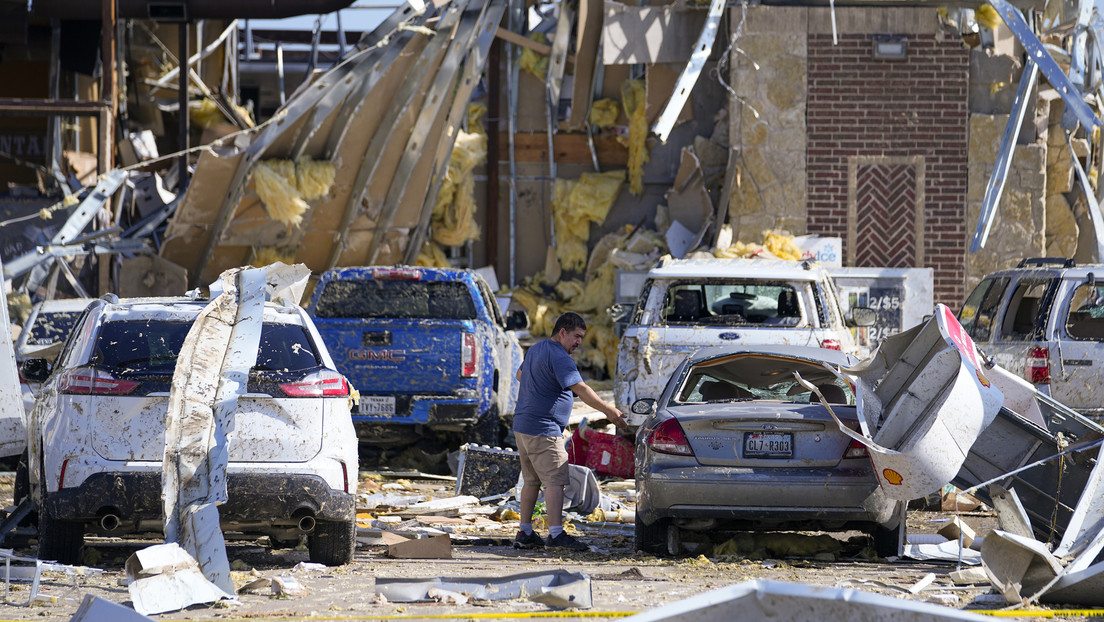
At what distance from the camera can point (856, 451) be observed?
8125 millimetres

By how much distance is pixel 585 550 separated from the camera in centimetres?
905

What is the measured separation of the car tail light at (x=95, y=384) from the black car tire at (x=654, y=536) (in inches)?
128

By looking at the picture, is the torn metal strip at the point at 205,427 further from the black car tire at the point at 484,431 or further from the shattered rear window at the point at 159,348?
the black car tire at the point at 484,431

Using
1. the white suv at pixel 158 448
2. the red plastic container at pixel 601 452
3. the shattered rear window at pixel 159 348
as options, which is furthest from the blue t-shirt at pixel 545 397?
the red plastic container at pixel 601 452

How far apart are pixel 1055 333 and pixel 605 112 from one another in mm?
9494

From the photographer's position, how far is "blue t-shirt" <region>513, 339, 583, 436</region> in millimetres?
9133

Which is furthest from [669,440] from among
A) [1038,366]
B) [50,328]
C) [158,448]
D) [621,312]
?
[50,328]

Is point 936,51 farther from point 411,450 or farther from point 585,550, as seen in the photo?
point 585,550

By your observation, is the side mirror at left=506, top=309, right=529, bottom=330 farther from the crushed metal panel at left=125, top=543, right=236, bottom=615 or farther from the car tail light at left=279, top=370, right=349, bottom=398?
the crushed metal panel at left=125, top=543, right=236, bottom=615

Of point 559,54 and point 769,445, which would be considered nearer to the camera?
point 769,445

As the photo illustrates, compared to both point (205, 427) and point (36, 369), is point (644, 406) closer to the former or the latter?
point (205, 427)

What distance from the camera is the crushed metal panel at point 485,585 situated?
6.76 metres

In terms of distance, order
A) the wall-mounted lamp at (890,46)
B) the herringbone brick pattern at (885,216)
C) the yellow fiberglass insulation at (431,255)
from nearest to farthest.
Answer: the wall-mounted lamp at (890,46) → the herringbone brick pattern at (885,216) → the yellow fiberglass insulation at (431,255)

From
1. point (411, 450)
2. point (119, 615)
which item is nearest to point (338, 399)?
point (119, 615)
